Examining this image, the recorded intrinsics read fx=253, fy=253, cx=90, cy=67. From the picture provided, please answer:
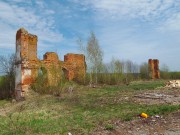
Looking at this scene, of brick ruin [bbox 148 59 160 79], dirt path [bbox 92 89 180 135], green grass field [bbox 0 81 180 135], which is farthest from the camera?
brick ruin [bbox 148 59 160 79]

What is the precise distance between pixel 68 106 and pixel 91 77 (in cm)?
1201

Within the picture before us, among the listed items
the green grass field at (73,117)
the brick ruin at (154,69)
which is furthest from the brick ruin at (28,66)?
the brick ruin at (154,69)

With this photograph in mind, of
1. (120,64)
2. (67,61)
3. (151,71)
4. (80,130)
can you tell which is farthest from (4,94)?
(151,71)

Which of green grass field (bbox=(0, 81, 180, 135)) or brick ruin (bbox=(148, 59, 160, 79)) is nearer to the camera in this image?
green grass field (bbox=(0, 81, 180, 135))

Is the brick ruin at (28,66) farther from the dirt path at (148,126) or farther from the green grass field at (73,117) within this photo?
the dirt path at (148,126)

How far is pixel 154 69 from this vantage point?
31.9 m

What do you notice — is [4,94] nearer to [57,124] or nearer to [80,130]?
[57,124]

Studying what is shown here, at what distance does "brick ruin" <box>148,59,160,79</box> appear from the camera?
3144 cm

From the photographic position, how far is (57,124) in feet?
23.5

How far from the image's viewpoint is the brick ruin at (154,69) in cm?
3144

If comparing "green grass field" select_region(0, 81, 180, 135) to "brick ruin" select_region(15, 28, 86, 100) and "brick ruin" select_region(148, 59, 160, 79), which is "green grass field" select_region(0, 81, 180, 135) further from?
"brick ruin" select_region(148, 59, 160, 79)

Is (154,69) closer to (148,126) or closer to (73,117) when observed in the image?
(73,117)

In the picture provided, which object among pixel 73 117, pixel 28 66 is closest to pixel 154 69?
pixel 28 66

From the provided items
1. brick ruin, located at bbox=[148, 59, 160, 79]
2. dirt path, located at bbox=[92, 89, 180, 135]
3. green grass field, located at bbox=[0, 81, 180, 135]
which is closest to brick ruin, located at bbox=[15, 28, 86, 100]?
green grass field, located at bbox=[0, 81, 180, 135]
